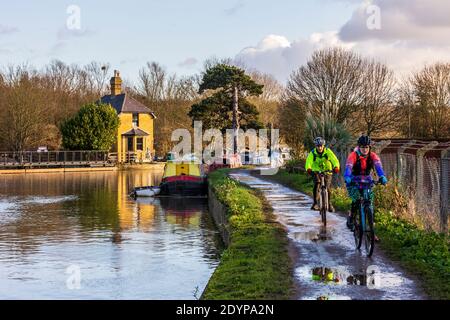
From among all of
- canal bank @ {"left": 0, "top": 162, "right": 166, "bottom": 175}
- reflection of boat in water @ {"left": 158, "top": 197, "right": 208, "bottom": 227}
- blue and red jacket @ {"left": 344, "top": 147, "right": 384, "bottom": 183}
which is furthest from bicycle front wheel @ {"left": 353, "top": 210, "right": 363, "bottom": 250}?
canal bank @ {"left": 0, "top": 162, "right": 166, "bottom": 175}

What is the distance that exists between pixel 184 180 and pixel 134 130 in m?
44.1

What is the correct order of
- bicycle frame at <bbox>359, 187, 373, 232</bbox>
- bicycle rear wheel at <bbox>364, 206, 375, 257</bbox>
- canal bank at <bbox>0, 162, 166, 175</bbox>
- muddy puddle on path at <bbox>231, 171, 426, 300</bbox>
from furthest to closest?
canal bank at <bbox>0, 162, 166, 175</bbox>
bicycle frame at <bbox>359, 187, 373, 232</bbox>
bicycle rear wheel at <bbox>364, 206, 375, 257</bbox>
muddy puddle on path at <bbox>231, 171, 426, 300</bbox>

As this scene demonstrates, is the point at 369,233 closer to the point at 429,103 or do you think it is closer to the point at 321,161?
the point at 321,161

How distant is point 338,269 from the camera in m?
10.2

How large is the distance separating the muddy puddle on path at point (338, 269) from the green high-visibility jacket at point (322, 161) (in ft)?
4.35

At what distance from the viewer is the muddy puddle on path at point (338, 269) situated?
8594mm

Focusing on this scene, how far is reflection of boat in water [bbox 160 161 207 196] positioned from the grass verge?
16.6 m

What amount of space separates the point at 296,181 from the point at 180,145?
160ft

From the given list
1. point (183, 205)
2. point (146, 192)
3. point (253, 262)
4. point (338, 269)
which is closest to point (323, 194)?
point (253, 262)

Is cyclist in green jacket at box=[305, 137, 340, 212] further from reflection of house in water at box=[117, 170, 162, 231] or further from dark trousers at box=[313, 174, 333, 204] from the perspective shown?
reflection of house in water at box=[117, 170, 162, 231]

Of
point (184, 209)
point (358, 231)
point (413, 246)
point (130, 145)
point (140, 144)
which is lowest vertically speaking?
point (184, 209)

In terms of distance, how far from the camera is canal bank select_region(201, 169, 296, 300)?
8.74 metres

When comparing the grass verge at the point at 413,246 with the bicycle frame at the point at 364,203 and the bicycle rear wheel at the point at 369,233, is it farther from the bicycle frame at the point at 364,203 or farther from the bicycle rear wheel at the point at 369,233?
the bicycle frame at the point at 364,203
